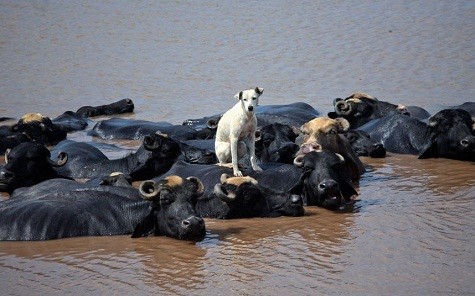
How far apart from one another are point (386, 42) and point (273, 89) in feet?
18.9

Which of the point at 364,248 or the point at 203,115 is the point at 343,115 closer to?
the point at 203,115

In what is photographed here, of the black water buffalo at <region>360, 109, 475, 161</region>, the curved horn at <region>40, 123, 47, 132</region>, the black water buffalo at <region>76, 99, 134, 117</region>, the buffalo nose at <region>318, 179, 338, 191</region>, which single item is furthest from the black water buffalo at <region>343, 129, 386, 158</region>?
the black water buffalo at <region>76, 99, 134, 117</region>

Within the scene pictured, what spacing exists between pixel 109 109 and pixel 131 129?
134 inches

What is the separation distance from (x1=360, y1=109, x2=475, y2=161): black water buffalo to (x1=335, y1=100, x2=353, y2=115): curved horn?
1109mm

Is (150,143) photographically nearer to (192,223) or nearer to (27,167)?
(27,167)

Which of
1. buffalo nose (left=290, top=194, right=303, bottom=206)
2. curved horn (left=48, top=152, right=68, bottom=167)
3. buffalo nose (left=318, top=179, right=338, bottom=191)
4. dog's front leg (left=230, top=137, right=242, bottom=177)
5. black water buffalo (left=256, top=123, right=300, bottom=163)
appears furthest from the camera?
black water buffalo (left=256, top=123, right=300, bottom=163)

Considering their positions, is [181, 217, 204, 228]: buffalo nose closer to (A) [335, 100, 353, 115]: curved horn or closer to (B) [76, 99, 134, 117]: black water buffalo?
(A) [335, 100, 353, 115]: curved horn

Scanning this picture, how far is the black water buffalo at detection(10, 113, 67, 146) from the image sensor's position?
659 inches

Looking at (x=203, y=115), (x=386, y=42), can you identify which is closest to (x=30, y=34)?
(x=386, y=42)

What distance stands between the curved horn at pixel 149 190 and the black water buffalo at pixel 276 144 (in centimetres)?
338

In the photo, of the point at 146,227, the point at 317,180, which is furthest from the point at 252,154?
the point at 146,227

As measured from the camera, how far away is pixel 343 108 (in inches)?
656

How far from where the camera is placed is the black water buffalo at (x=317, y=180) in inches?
432

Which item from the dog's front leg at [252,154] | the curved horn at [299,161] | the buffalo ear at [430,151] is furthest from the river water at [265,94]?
the dog's front leg at [252,154]
